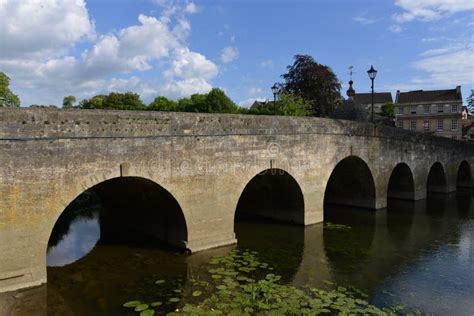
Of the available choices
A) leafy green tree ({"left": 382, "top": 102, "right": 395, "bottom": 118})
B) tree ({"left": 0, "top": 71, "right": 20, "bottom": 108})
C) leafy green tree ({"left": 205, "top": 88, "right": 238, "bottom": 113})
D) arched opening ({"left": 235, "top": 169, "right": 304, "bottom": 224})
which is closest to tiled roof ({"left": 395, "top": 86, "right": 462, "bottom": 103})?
leafy green tree ({"left": 382, "top": 102, "right": 395, "bottom": 118})

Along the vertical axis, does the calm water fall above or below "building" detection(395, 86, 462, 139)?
below

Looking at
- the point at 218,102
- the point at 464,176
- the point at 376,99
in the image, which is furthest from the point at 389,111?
the point at 218,102

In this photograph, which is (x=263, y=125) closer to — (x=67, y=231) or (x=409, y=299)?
(x=409, y=299)

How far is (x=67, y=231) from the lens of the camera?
54.5 ft

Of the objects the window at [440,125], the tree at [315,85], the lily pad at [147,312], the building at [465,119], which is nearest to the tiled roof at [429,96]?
the window at [440,125]

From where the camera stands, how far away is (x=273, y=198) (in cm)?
1788

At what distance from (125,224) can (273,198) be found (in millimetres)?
6426

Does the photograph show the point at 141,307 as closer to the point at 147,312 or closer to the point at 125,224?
the point at 147,312

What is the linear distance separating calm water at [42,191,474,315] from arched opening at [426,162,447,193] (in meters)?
10.0

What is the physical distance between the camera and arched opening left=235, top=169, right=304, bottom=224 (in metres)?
16.5

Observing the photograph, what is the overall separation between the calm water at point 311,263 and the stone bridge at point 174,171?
1050 millimetres

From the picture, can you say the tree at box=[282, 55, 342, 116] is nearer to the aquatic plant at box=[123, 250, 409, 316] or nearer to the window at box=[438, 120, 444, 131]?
the window at box=[438, 120, 444, 131]

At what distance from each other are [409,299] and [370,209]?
11.1 metres

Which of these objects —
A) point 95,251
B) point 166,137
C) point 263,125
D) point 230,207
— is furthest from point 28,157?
point 263,125
